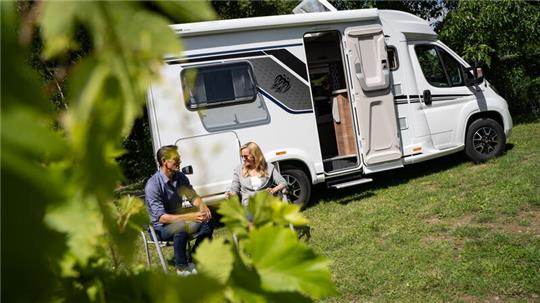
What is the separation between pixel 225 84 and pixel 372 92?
7.20 feet

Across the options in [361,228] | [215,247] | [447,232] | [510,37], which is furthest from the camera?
[510,37]

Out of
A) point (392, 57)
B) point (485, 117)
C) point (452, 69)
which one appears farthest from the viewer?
point (485, 117)

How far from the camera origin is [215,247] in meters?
0.66

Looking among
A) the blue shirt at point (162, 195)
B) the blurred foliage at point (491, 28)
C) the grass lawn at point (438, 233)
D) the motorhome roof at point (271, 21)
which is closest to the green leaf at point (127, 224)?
the grass lawn at point (438, 233)

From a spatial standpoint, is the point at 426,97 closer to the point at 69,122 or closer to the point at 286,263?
the point at 286,263

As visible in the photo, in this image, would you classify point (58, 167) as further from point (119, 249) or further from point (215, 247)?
point (215, 247)

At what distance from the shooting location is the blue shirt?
486 cm

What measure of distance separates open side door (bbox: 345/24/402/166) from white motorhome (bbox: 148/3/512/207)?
0.01 m

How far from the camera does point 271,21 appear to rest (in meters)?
6.86

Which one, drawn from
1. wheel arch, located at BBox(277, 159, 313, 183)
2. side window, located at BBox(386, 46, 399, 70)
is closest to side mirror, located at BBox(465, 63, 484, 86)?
side window, located at BBox(386, 46, 399, 70)

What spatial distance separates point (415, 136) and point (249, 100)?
2.66 meters

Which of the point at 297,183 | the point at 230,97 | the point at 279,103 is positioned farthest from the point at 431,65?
the point at 230,97

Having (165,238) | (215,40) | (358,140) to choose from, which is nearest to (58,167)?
(165,238)

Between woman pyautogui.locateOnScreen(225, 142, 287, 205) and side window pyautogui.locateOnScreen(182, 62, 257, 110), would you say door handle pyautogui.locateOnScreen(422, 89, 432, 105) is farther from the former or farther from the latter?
woman pyautogui.locateOnScreen(225, 142, 287, 205)
